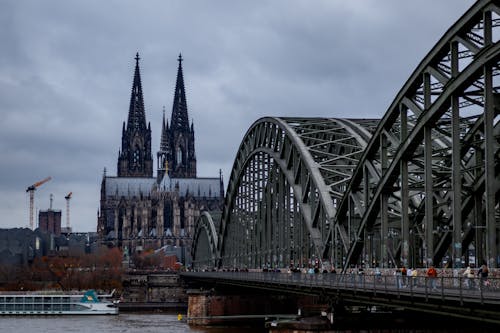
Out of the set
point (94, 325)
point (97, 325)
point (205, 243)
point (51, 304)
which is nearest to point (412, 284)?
point (97, 325)

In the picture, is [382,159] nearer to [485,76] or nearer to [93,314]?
[485,76]

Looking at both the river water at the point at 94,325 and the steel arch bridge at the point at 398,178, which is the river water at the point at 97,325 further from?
the steel arch bridge at the point at 398,178

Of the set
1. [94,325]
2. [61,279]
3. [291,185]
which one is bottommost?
[94,325]

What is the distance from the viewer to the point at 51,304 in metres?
141

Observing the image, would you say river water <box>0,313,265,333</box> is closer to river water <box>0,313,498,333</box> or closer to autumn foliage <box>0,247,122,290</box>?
river water <box>0,313,498,333</box>

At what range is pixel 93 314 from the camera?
137375 mm

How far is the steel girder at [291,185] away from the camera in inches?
2736

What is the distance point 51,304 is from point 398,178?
8945cm

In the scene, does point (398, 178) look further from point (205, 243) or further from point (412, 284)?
point (205, 243)

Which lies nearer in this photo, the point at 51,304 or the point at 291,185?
the point at 291,185

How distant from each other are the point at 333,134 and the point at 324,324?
3247 centimetres

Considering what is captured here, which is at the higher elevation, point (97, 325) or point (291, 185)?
point (291, 185)

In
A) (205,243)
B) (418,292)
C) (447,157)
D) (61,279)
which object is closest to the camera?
(418,292)

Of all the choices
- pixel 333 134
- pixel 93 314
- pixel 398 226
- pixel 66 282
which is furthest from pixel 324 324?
pixel 66 282
